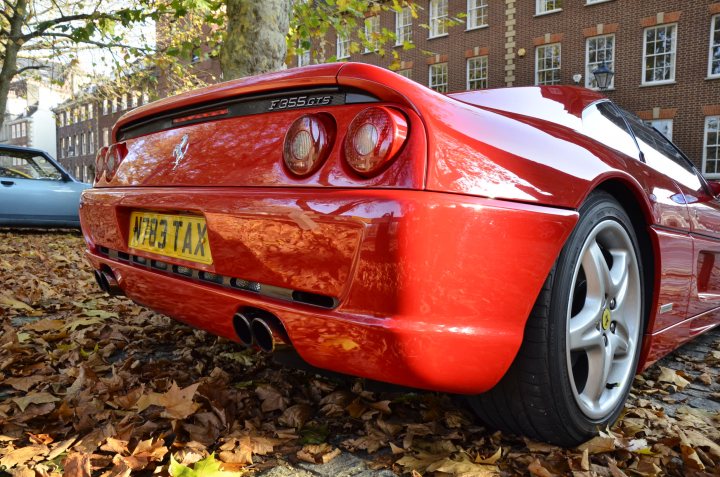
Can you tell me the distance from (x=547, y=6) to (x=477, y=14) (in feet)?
9.25

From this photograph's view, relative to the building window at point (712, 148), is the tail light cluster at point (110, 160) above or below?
below

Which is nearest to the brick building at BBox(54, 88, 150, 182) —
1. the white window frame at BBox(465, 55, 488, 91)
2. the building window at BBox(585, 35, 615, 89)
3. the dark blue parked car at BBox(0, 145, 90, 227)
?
the white window frame at BBox(465, 55, 488, 91)

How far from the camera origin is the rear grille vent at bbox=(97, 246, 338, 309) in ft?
4.77

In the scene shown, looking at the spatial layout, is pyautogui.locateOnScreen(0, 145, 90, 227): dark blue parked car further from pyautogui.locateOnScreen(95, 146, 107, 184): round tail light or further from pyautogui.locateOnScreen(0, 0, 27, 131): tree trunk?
pyautogui.locateOnScreen(0, 0, 27, 131): tree trunk

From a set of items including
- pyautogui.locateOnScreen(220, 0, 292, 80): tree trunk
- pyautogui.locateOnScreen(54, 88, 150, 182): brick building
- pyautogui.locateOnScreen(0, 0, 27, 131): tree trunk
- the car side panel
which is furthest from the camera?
pyautogui.locateOnScreen(54, 88, 150, 182): brick building

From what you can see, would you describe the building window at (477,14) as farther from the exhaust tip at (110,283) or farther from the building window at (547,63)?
the exhaust tip at (110,283)

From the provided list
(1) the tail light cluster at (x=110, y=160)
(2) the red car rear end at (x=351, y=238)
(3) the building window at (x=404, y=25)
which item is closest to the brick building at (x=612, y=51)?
(3) the building window at (x=404, y=25)

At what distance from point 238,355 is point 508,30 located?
20.9 m

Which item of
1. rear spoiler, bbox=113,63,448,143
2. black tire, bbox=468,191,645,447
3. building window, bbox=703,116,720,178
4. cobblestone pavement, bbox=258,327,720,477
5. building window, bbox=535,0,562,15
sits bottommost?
cobblestone pavement, bbox=258,327,720,477

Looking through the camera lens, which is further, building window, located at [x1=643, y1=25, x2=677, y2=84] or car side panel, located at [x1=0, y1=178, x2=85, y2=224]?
building window, located at [x1=643, y1=25, x2=677, y2=84]

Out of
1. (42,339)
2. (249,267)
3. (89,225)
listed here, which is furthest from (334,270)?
(42,339)

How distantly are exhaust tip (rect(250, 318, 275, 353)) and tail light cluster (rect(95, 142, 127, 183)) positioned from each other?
3.80ft

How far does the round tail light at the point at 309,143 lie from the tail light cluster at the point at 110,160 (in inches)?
43.0

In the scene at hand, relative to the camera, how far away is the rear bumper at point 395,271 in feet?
4.29
